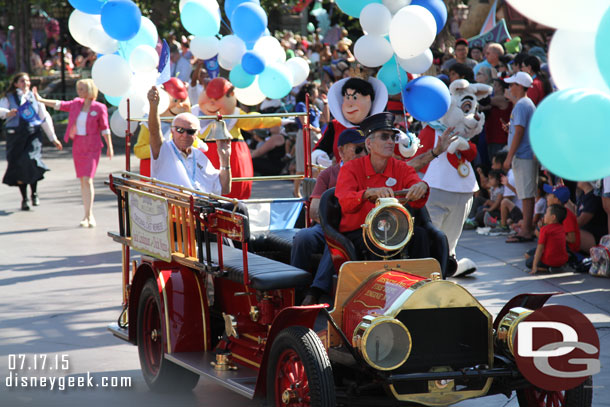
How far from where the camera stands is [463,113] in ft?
30.6

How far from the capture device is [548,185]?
10602mm

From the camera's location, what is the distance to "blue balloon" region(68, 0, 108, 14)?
8383 millimetres

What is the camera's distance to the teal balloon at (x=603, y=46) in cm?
363

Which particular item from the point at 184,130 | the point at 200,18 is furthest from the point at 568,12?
the point at 200,18

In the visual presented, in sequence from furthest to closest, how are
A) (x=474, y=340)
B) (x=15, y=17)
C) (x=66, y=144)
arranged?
(x=15, y=17)
(x=66, y=144)
(x=474, y=340)

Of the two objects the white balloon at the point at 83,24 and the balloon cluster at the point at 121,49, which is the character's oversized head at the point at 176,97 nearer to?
the balloon cluster at the point at 121,49

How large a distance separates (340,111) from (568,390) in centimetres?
318

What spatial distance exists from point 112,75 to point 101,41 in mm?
586

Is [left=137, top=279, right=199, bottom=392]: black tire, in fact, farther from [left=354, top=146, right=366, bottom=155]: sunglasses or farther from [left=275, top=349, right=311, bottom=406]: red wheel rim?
[left=354, top=146, right=366, bottom=155]: sunglasses

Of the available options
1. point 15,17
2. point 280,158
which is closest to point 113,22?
point 280,158

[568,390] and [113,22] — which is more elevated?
[113,22]

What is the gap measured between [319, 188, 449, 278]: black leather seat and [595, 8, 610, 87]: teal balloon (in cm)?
201

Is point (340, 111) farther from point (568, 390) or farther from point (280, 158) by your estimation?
point (280, 158)

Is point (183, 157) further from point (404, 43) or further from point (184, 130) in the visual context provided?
point (404, 43)
